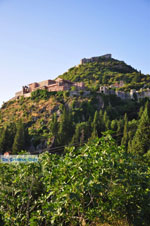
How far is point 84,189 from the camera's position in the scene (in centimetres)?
380

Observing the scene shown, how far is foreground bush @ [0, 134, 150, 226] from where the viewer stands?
3.77 meters

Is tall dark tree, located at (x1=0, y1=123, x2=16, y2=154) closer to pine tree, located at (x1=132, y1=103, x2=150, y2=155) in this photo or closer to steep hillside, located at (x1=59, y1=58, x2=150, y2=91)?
pine tree, located at (x1=132, y1=103, x2=150, y2=155)

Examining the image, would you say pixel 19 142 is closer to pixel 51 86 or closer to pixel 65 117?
pixel 65 117

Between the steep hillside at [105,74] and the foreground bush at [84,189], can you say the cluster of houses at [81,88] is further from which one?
the foreground bush at [84,189]

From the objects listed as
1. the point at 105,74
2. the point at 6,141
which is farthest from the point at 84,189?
the point at 105,74

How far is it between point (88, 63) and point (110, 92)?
204 feet

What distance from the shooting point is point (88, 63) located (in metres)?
136

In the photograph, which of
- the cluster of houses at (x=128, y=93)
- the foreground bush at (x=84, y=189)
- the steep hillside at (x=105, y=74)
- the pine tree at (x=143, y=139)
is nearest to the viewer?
the foreground bush at (x=84, y=189)

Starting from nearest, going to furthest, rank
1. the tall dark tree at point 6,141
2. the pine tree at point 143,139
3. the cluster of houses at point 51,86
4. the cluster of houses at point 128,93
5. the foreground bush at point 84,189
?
the foreground bush at point 84,189
the pine tree at point 143,139
the tall dark tree at point 6,141
the cluster of houses at point 128,93
the cluster of houses at point 51,86

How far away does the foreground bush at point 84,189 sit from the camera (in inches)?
148

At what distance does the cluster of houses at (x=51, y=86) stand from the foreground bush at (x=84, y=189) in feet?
237

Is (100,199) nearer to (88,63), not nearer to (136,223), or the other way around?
(136,223)

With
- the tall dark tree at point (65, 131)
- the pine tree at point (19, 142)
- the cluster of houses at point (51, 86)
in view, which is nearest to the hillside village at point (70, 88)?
the cluster of houses at point (51, 86)

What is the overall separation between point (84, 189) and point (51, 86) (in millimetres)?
79711
